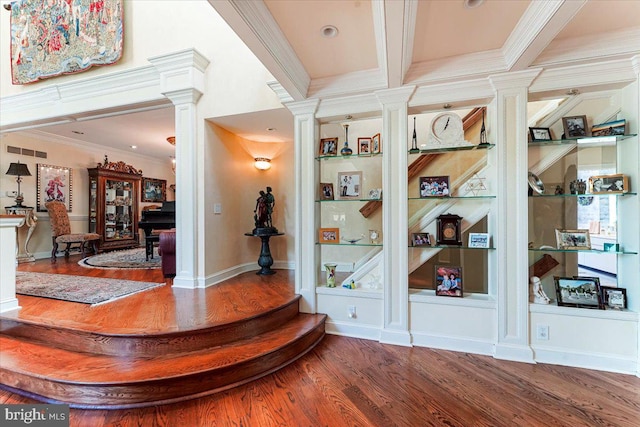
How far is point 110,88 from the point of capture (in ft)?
12.6

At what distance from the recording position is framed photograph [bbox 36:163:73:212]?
5668 millimetres

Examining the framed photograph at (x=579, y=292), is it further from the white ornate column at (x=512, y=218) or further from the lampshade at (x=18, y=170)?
the lampshade at (x=18, y=170)

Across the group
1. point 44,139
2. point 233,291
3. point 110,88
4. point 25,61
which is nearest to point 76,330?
point 233,291

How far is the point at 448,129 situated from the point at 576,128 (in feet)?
3.36

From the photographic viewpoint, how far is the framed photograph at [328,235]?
2996 mm

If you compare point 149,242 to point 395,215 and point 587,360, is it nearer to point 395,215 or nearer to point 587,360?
point 395,215

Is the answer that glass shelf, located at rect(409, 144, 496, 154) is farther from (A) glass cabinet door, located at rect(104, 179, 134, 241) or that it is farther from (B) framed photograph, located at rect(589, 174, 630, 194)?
(A) glass cabinet door, located at rect(104, 179, 134, 241)

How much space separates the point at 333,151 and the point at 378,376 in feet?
6.87

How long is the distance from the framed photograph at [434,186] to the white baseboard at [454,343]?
1306mm

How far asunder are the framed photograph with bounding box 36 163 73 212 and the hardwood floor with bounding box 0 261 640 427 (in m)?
5.30

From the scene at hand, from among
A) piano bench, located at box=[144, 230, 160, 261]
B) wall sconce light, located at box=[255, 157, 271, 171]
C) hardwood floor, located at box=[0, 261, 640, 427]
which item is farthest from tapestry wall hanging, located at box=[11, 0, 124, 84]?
hardwood floor, located at box=[0, 261, 640, 427]

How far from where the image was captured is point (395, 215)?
268 cm

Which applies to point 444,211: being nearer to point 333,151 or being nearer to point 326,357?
point 333,151

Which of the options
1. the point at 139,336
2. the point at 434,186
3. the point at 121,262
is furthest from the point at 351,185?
the point at 121,262
